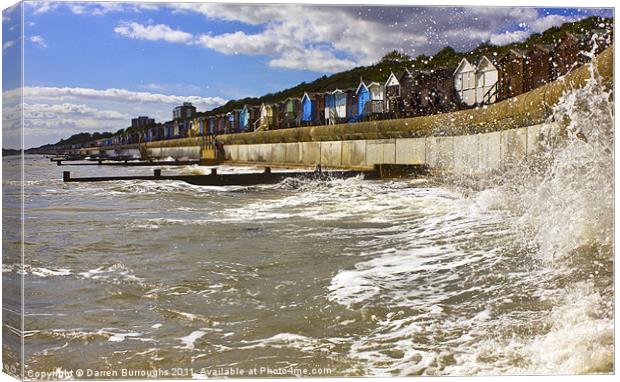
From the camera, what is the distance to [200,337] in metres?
3.30

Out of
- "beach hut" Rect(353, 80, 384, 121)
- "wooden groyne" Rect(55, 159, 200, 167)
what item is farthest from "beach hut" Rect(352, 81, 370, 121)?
"wooden groyne" Rect(55, 159, 200, 167)

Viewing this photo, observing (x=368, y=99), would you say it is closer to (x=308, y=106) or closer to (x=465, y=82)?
(x=308, y=106)

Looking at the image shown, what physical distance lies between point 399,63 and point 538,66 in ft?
2.44

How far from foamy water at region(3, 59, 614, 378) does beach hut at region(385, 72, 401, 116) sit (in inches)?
18.8

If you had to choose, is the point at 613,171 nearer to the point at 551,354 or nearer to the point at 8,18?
the point at 551,354

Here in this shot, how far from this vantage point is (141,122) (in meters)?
3.60

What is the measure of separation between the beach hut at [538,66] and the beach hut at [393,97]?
0.71 metres

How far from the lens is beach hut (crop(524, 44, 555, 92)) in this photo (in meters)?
3.67

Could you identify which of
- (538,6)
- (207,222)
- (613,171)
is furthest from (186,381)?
(538,6)

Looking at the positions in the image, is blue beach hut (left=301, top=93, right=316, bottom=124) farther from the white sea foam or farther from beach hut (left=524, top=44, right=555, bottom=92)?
the white sea foam

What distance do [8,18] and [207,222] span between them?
4.79 ft

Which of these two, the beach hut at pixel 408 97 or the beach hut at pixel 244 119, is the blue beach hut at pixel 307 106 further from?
the beach hut at pixel 408 97

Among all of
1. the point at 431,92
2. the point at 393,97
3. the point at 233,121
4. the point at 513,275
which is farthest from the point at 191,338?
the point at 431,92

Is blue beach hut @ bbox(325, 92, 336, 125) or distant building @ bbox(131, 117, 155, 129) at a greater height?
blue beach hut @ bbox(325, 92, 336, 125)
